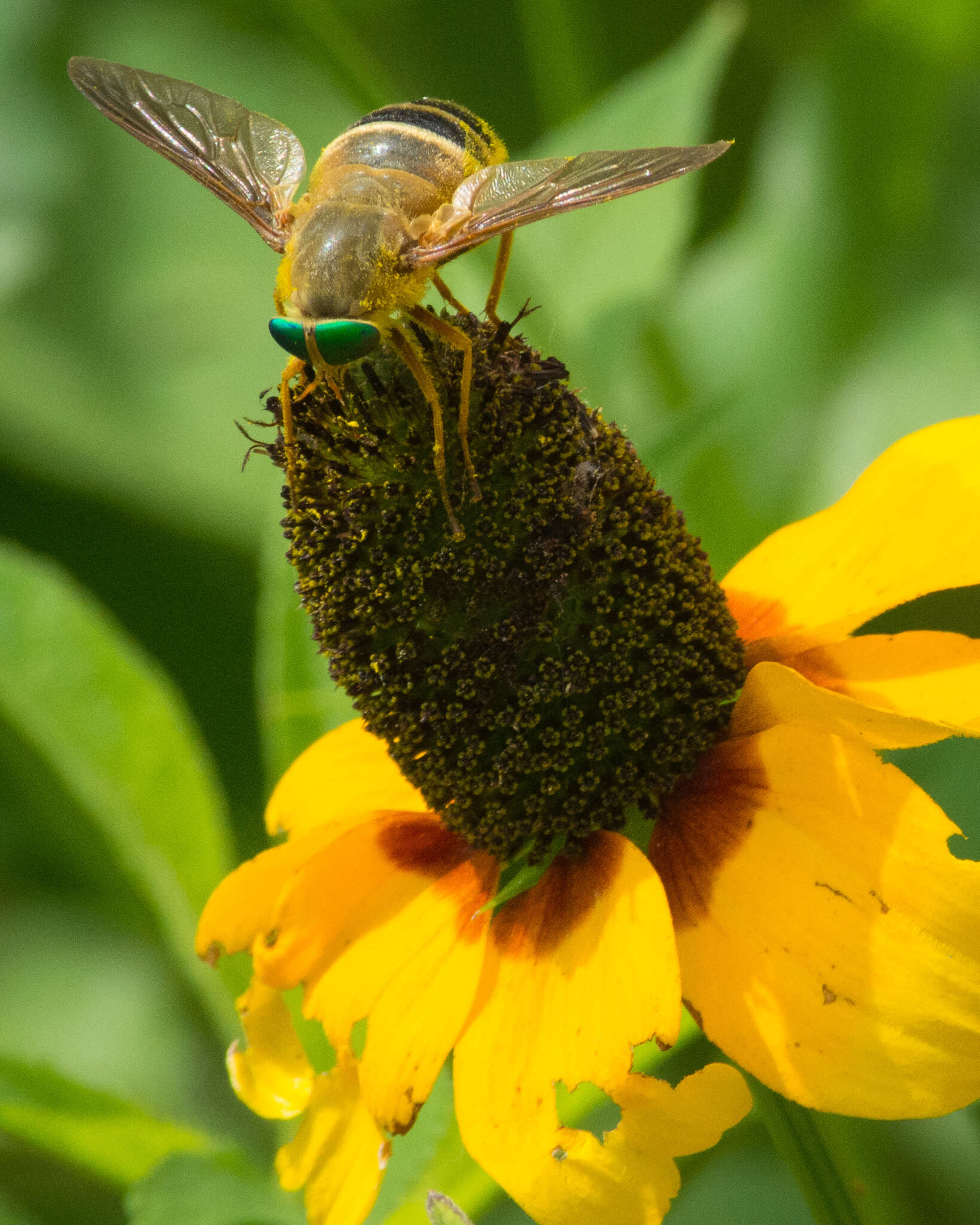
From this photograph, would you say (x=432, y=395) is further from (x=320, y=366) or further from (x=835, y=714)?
(x=835, y=714)

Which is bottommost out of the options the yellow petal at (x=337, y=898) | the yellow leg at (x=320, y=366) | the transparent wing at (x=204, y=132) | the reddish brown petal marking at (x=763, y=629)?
the yellow petal at (x=337, y=898)

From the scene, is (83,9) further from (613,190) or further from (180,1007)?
(613,190)

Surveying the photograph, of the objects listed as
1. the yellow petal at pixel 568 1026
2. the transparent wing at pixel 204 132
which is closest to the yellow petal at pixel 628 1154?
the yellow petal at pixel 568 1026

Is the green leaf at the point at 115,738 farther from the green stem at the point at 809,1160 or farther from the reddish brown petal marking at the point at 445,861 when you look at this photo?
the green stem at the point at 809,1160

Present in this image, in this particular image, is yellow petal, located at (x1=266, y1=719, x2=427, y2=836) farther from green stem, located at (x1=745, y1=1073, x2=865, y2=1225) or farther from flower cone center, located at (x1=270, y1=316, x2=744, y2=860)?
green stem, located at (x1=745, y1=1073, x2=865, y2=1225)

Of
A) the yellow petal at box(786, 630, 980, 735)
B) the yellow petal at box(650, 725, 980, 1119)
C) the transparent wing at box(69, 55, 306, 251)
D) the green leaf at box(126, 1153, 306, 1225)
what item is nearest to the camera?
the yellow petal at box(650, 725, 980, 1119)

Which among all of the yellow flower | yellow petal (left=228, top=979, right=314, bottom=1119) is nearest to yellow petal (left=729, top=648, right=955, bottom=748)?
the yellow flower
